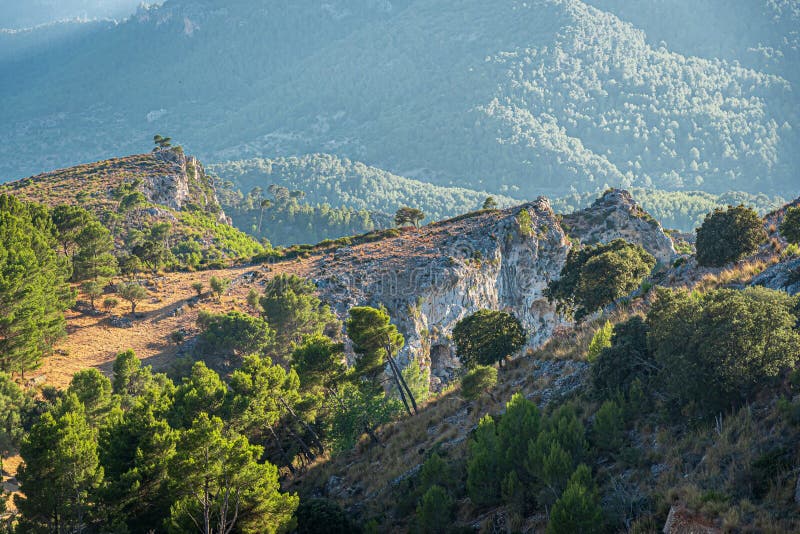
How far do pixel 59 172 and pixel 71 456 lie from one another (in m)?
115

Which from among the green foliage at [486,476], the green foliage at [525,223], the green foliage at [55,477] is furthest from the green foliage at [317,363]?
the green foliage at [525,223]

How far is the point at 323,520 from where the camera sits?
2361 centimetres

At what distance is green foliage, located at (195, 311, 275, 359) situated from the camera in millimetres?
53344

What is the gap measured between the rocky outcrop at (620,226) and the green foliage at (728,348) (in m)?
70.8

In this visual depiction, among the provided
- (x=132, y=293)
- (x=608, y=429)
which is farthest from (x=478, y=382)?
(x=132, y=293)

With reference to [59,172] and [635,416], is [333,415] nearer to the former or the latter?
[635,416]

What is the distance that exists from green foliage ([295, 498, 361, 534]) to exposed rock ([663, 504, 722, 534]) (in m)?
13.5

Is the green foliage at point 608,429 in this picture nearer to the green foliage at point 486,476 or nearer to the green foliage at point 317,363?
the green foliage at point 486,476

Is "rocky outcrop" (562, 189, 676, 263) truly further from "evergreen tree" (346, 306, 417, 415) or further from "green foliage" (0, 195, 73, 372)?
"green foliage" (0, 195, 73, 372)

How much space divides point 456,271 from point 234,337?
26.9 meters

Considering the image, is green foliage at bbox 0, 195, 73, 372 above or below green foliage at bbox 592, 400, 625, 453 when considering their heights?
above

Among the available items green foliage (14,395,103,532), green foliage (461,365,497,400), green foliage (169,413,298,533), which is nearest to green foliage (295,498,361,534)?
green foliage (169,413,298,533)

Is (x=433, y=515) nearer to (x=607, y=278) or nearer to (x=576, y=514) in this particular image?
(x=576, y=514)

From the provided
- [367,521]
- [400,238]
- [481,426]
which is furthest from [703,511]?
[400,238]
